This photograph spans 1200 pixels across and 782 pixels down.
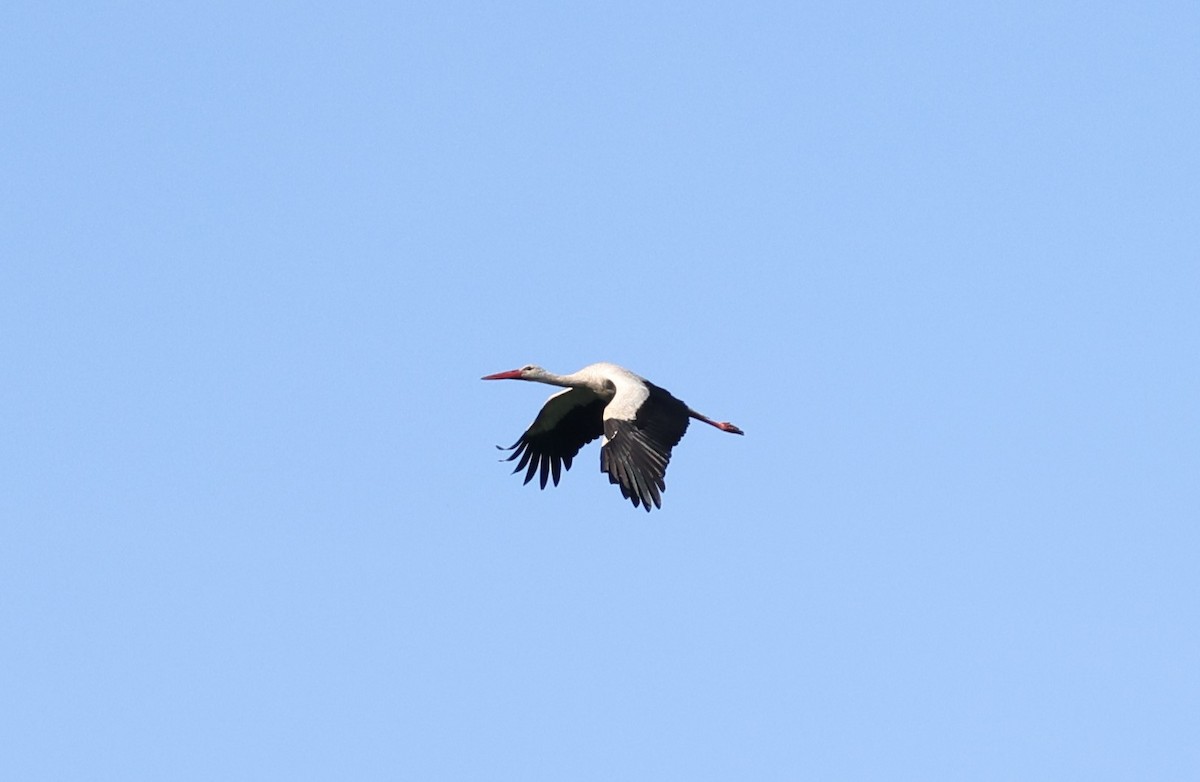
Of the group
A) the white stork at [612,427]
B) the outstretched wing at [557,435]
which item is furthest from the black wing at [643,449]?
the outstretched wing at [557,435]

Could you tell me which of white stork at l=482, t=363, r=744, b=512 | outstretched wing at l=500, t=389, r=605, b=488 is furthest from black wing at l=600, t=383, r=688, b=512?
outstretched wing at l=500, t=389, r=605, b=488

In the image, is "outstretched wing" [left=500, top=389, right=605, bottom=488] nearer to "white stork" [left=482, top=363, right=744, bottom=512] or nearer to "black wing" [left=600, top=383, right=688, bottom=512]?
"white stork" [left=482, top=363, right=744, bottom=512]

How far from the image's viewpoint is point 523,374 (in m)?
22.8

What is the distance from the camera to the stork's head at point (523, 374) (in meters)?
22.7

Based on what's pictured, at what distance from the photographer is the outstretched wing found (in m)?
22.9

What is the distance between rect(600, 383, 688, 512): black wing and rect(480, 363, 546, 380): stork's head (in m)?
2.01

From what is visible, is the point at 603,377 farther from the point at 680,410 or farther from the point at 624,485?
the point at 624,485

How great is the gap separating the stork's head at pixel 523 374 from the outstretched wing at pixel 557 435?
300 mm

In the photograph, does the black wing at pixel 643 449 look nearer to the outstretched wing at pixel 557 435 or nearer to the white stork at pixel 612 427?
the white stork at pixel 612 427

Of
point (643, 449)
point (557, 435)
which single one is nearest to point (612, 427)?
point (643, 449)

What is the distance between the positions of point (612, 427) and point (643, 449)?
438mm

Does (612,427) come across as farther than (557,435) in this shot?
No

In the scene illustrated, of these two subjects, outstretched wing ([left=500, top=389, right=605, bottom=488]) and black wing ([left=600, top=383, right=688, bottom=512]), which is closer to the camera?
black wing ([left=600, top=383, right=688, bottom=512])

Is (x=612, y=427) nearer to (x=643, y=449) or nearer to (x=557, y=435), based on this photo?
(x=643, y=449)
